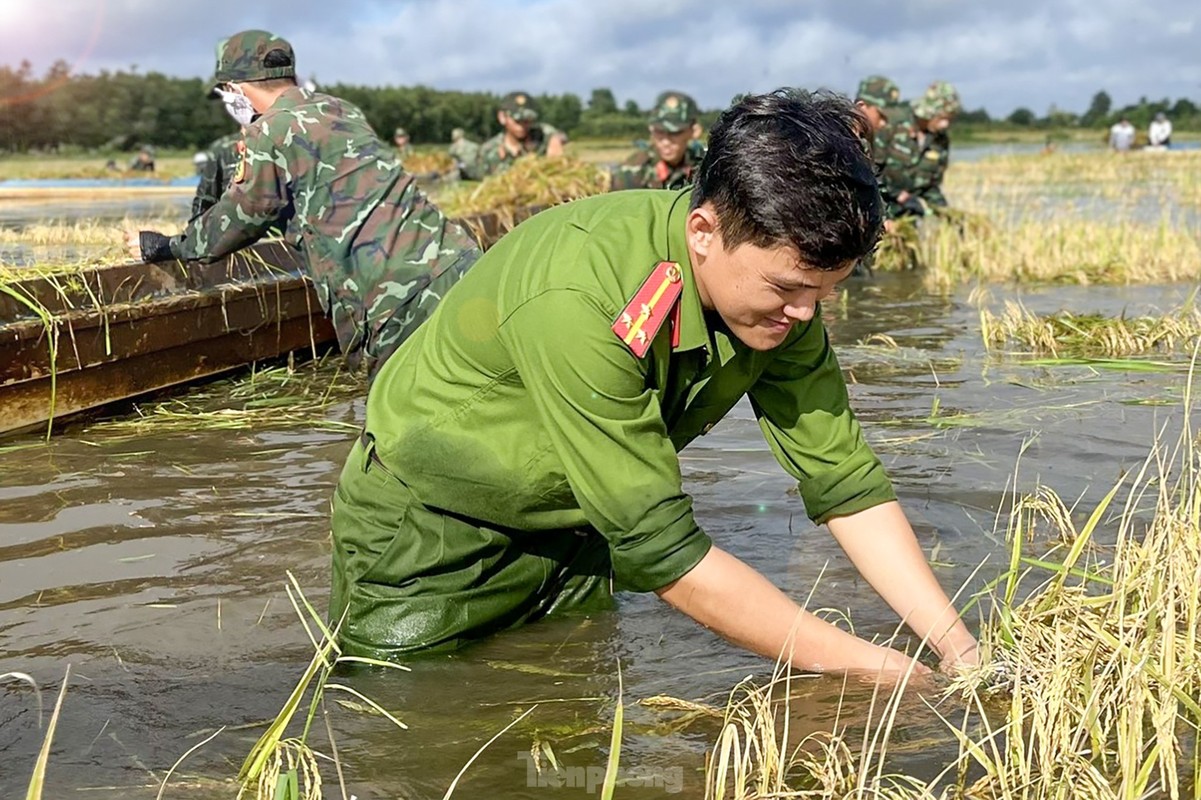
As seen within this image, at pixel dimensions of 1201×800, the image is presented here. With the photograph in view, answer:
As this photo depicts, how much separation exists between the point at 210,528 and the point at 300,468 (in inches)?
37.6

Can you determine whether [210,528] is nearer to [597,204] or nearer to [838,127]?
[597,204]

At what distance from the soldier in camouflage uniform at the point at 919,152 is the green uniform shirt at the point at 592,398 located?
11.1m

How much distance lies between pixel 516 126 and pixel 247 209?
343 inches

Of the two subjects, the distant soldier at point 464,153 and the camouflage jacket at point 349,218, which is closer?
the camouflage jacket at point 349,218

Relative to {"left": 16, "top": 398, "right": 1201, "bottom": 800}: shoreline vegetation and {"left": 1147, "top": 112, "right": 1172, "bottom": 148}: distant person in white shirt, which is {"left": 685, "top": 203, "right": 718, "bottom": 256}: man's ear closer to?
{"left": 16, "top": 398, "right": 1201, "bottom": 800}: shoreline vegetation

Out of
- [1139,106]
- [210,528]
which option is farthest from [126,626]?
[1139,106]

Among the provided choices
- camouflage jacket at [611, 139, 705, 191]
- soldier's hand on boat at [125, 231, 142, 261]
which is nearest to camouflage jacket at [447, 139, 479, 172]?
camouflage jacket at [611, 139, 705, 191]

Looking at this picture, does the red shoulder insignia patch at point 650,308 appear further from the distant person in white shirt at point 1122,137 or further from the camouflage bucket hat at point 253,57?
the distant person in white shirt at point 1122,137

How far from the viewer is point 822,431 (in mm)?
3418

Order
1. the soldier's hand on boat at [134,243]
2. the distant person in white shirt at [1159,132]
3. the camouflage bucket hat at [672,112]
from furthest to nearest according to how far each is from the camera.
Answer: the distant person in white shirt at [1159,132], the camouflage bucket hat at [672,112], the soldier's hand on boat at [134,243]

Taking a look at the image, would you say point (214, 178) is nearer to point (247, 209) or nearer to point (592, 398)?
point (247, 209)

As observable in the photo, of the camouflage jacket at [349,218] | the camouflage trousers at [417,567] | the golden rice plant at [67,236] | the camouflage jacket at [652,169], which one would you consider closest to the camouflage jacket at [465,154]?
the camouflage jacket at [652,169]

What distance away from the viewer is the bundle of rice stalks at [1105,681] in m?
2.67

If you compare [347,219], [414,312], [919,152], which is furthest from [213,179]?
[919,152]
